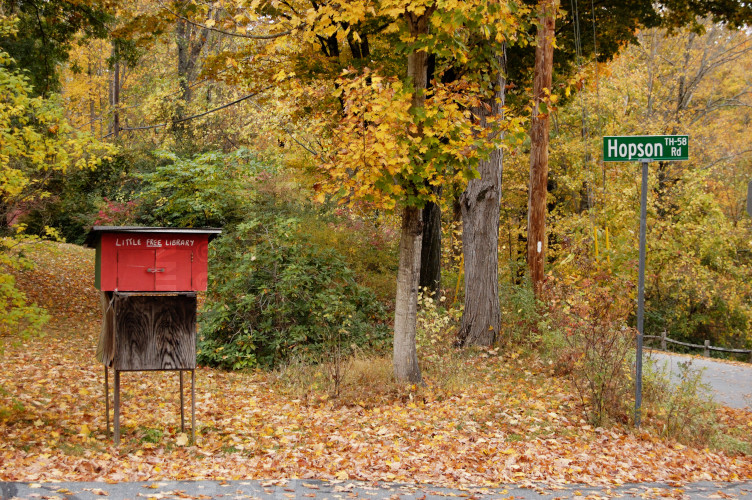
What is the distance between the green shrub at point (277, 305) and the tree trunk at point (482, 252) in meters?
1.76

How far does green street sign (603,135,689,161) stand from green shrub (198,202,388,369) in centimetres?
544

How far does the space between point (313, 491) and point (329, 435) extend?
1872 mm

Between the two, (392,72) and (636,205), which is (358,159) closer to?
(392,72)

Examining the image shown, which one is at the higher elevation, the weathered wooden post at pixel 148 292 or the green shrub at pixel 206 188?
the green shrub at pixel 206 188

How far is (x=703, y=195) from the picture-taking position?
2492cm

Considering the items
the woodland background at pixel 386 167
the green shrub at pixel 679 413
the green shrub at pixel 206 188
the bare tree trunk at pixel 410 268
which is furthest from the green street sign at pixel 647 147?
the green shrub at pixel 206 188

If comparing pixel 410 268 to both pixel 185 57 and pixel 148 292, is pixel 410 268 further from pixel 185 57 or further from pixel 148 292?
pixel 185 57

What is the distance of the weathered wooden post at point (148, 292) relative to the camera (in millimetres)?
6555

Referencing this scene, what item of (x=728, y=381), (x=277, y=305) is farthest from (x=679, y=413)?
(x=728, y=381)

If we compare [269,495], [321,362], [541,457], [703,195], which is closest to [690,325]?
[703,195]

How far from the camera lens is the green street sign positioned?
25.1ft

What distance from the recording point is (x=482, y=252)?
13.0m

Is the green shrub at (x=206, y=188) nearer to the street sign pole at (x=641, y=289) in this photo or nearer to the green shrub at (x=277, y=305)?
the green shrub at (x=277, y=305)

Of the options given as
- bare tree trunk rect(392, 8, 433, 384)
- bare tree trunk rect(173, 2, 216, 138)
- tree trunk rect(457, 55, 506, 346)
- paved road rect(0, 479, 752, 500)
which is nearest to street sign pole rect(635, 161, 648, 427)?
paved road rect(0, 479, 752, 500)
